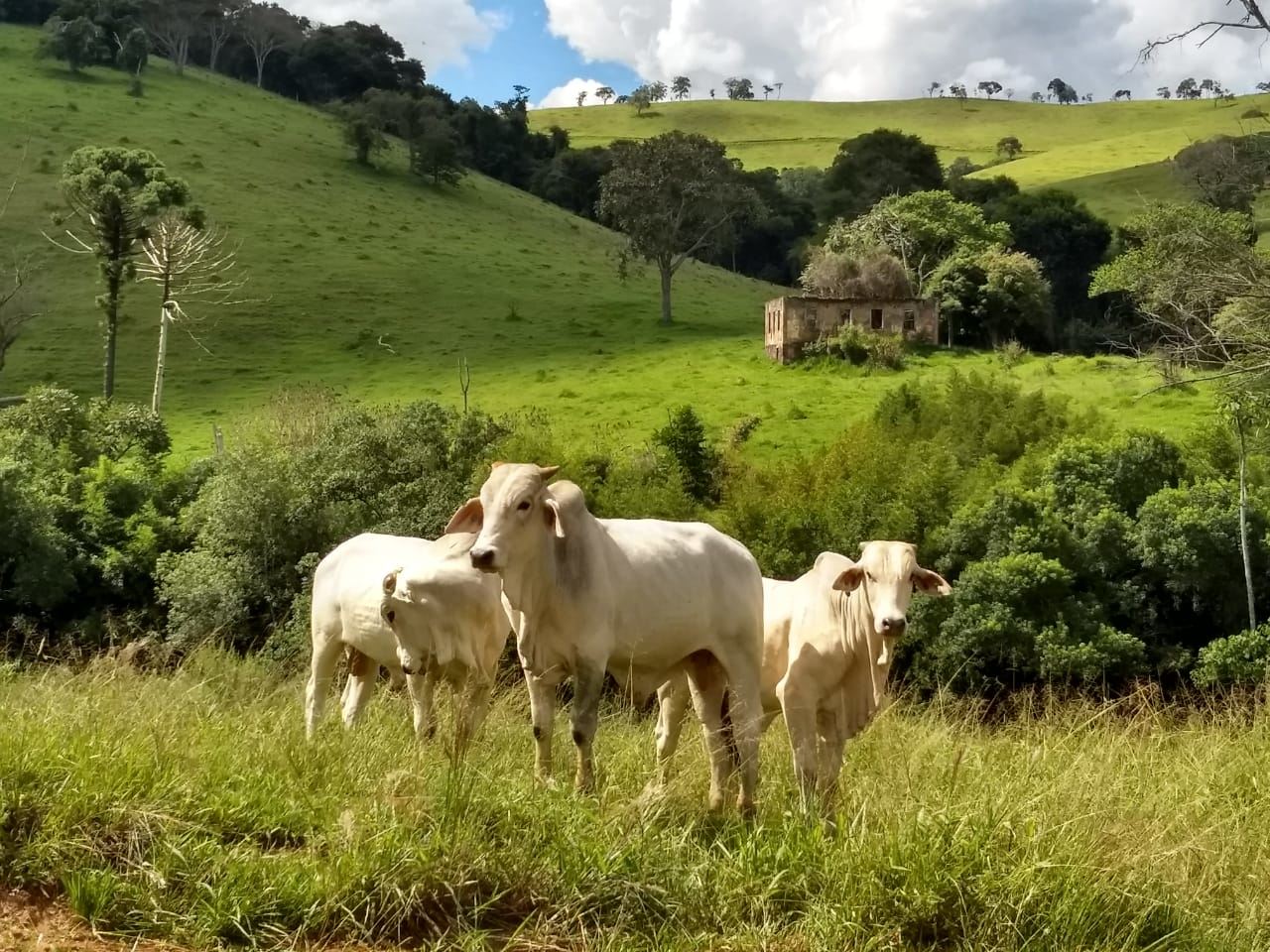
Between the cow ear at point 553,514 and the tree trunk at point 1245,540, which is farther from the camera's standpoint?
the tree trunk at point 1245,540

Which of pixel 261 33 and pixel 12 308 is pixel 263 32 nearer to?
pixel 261 33

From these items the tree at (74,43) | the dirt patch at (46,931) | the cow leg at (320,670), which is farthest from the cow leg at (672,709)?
the tree at (74,43)

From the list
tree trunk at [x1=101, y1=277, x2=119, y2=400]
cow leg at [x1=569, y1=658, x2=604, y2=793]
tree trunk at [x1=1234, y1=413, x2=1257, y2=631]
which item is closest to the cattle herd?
cow leg at [x1=569, y1=658, x2=604, y2=793]

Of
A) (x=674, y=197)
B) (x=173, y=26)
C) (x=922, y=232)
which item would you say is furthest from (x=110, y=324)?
(x=173, y=26)

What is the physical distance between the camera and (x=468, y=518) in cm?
745

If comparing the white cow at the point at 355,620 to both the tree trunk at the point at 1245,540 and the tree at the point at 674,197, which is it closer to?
the tree trunk at the point at 1245,540

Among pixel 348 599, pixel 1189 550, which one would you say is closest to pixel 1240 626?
pixel 1189 550

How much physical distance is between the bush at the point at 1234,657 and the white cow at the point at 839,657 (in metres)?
18.9

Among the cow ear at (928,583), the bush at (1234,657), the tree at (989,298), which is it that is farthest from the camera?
the tree at (989,298)

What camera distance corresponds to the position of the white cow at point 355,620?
9578 mm

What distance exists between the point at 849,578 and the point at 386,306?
196ft

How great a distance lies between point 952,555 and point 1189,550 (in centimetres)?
513

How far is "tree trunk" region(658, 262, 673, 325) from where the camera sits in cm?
6894

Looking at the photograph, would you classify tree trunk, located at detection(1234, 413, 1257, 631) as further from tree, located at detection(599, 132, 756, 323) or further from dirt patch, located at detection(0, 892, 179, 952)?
tree, located at detection(599, 132, 756, 323)
